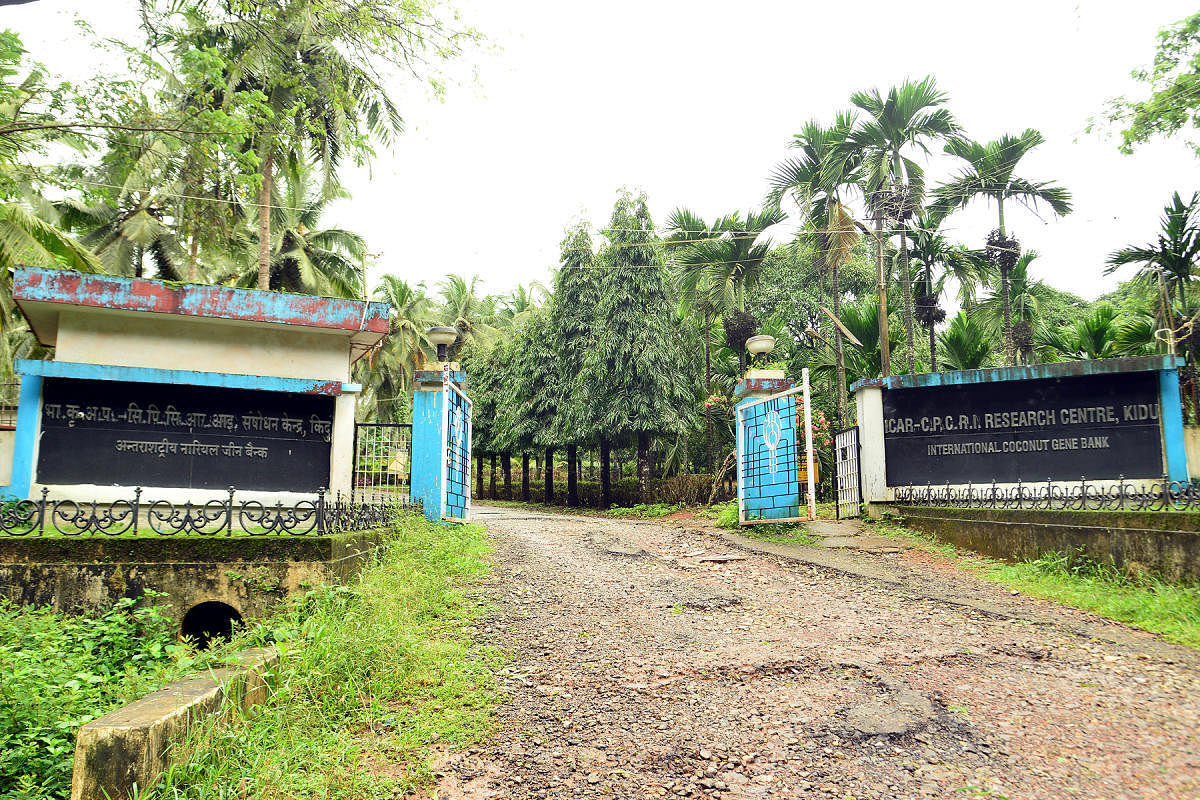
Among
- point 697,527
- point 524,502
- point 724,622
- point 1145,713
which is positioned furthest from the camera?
point 524,502

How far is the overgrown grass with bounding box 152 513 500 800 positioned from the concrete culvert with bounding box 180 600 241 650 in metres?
0.77

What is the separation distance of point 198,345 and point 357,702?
710cm

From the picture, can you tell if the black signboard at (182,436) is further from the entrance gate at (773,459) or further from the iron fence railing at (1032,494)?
the iron fence railing at (1032,494)

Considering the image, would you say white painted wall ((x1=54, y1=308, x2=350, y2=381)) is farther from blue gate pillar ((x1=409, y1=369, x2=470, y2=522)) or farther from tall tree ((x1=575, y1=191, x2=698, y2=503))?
tall tree ((x1=575, y1=191, x2=698, y2=503))

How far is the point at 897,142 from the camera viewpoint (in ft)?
53.5

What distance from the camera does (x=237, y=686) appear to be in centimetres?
384

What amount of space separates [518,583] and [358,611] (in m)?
2.23

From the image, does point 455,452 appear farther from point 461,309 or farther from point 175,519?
point 461,309

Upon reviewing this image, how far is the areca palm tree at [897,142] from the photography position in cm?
1586

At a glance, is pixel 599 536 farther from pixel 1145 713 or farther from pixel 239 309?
pixel 1145 713

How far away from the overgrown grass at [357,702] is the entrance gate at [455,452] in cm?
444

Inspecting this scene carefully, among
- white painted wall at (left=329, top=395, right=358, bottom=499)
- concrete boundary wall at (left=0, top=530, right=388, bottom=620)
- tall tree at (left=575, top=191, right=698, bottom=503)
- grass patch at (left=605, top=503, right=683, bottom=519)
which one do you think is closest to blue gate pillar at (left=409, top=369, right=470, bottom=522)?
white painted wall at (left=329, top=395, right=358, bottom=499)

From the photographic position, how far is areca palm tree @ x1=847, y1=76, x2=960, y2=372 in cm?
1586

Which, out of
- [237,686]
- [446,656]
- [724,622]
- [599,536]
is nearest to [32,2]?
[237,686]
